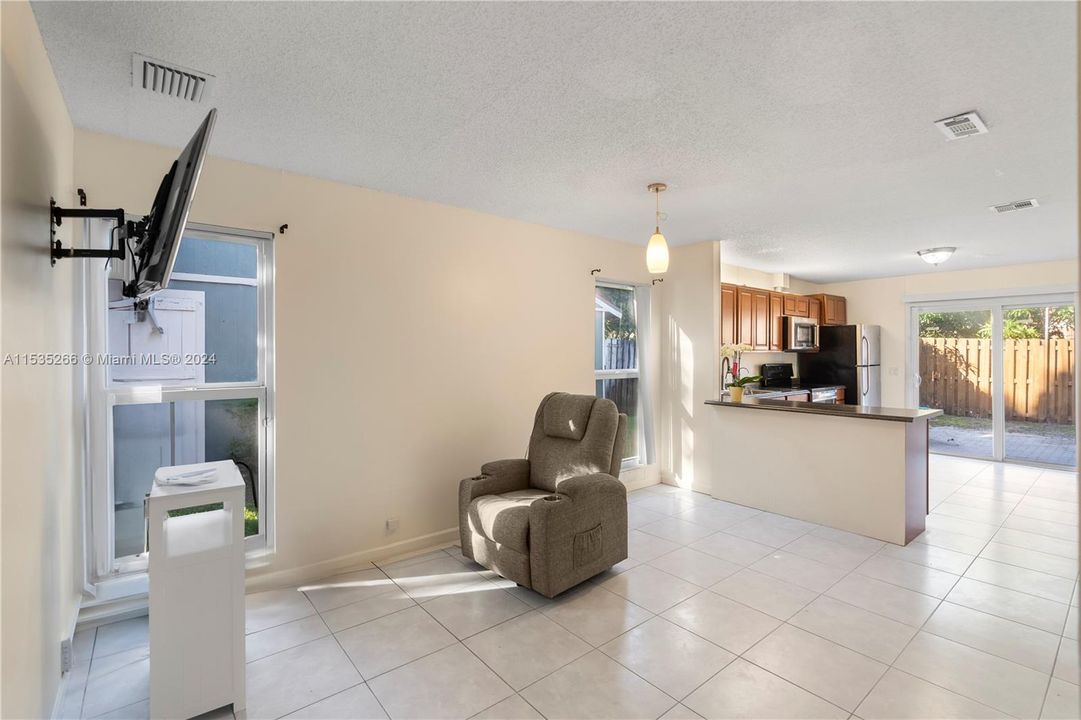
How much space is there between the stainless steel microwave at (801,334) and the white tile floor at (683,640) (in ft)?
10.3

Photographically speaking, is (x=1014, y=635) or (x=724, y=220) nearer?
(x=1014, y=635)

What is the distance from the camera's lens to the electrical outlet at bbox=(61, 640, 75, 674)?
2.04m

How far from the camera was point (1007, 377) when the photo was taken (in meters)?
5.85

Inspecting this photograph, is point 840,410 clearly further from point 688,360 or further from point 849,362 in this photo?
point 849,362

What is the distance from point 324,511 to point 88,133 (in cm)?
234

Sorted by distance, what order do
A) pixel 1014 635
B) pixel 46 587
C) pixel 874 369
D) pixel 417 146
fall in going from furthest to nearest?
1. pixel 874 369
2. pixel 417 146
3. pixel 1014 635
4. pixel 46 587

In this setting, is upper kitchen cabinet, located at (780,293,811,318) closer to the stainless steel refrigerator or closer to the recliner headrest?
the stainless steel refrigerator

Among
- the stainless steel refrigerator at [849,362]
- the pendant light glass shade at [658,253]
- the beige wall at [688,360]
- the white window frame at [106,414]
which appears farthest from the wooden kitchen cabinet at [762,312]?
the white window frame at [106,414]

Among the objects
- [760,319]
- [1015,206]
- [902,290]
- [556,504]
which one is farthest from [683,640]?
[902,290]

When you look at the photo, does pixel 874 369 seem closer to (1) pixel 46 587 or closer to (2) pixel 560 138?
(2) pixel 560 138

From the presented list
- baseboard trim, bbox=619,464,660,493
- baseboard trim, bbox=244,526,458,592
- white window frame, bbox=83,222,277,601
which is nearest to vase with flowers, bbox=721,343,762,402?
baseboard trim, bbox=619,464,660,493

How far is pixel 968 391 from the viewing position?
6137 mm

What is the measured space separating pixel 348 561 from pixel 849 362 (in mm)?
6526

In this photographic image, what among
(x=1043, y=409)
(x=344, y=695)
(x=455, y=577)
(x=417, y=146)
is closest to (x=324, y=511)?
(x=455, y=577)
